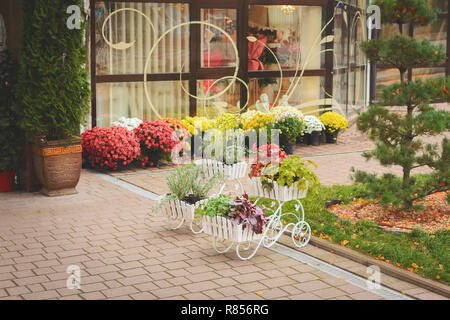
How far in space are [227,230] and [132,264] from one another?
1006mm

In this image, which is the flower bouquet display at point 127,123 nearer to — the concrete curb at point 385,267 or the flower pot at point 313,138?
the flower pot at point 313,138

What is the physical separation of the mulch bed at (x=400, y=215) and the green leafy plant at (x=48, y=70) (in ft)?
13.6

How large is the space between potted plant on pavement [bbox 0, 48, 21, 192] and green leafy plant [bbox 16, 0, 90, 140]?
0.94 ft

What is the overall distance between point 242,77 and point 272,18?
4.93 feet

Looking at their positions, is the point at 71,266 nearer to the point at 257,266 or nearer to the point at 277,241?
the point at 257,266

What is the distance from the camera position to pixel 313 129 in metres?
13.8

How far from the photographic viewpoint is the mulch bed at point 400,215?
7516 millimetres

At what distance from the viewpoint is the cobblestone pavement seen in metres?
5.73

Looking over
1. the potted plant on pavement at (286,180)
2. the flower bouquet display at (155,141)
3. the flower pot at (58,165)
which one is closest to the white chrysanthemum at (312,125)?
the flower bouquet display at (155,141)

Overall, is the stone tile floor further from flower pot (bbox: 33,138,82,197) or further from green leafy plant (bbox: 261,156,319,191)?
green leafy plant (bbox: 261,156,319,191)

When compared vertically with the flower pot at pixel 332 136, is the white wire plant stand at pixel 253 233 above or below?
below

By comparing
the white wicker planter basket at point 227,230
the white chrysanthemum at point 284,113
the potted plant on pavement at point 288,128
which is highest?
the white chrysanthemum at point 284,113

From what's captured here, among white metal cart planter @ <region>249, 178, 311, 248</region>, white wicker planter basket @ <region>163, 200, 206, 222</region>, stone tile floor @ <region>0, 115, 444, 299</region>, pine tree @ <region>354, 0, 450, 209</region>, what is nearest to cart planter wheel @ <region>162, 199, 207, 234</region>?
white wicker planter basket @ <region>163, 200, 206, 222</region>
